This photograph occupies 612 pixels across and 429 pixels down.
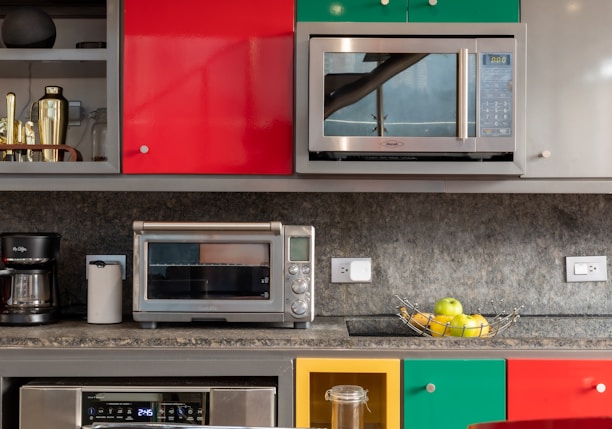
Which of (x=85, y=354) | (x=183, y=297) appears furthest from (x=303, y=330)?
(x=85, y=354)

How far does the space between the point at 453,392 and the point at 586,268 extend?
2.93 feet

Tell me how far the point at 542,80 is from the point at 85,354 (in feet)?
5.22

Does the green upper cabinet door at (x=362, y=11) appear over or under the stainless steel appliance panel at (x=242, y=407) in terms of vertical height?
over

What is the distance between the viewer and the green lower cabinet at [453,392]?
2.12 m

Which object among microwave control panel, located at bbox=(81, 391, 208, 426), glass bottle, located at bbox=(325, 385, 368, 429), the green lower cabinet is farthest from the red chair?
microwave control panel, located at bbox=(81, 391, 208, 426)

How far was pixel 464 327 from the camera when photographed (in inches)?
90.6

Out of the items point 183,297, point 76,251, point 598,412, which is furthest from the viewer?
point 76,251

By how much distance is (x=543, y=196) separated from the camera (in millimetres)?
2723

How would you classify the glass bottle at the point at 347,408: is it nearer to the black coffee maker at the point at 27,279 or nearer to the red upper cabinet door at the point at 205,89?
the red upper cabinet door at the point at 205,89

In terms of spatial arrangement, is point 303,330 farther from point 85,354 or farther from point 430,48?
point 430,48

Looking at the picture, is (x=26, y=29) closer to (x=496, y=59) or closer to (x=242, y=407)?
(x=242, y=407)

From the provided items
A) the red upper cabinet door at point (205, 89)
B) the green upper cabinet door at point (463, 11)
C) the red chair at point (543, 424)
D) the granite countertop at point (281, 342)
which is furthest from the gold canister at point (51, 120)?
the red chair at point (543, 424)

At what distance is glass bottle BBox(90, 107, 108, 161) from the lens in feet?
8.34

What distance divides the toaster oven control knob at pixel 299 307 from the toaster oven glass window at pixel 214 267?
0.30ft
